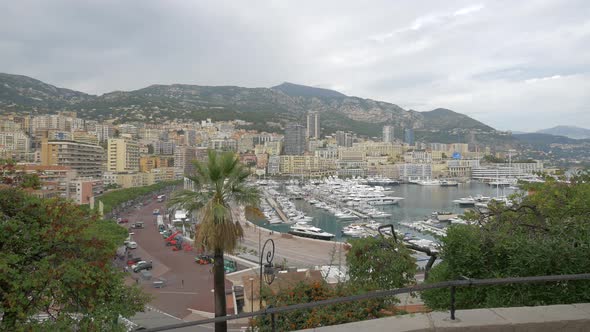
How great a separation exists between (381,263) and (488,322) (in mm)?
3231

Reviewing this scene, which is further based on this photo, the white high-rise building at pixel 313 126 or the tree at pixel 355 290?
the white high-rise building at pixel 313 126

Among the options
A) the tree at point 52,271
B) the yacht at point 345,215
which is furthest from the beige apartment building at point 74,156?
the tree at point 52,271

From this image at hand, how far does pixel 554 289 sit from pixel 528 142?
581 ft

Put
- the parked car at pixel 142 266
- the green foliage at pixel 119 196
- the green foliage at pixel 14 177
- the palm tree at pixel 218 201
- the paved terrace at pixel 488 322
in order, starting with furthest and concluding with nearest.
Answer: the green foliage at pixel 119 196 < the parked car at pixel 142 266 < the palm tree at pixel 218 201 < the green foliage at pixel 14 177 < the paved terrace at pixel 488 322

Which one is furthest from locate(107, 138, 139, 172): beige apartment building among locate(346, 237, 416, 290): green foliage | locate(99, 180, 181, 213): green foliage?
locate(346, 237, 416, 290): green foliage

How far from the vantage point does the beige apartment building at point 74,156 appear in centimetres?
4550

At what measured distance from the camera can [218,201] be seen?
559cm

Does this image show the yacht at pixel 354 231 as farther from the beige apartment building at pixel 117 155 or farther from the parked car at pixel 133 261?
the beige apartment building at pixel 117 155

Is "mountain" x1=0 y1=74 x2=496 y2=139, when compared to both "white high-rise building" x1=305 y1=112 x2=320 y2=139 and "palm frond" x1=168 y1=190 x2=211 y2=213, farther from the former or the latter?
"palm frond" x1=168 y1=190 x2=211 y2=213

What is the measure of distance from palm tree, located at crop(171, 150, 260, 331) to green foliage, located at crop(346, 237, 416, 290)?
1.73 metres

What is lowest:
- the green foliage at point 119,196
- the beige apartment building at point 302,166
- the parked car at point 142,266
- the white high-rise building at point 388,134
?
the parked car at point 142,266

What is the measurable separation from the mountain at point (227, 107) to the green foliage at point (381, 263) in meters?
118

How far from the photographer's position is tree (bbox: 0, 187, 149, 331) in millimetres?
2998

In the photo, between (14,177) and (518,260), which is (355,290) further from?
(14,177)
